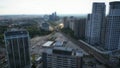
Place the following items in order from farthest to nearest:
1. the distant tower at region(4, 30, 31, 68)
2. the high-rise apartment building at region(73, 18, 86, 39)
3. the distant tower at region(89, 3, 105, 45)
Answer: the high-rise apartment building at region(73, 18, 86, 39) → the distant tower at region(89, 3, 105, 45) → the distant tower at region(4, 30, 31, 68)

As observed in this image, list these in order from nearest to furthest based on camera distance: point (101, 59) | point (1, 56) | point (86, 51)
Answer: point (101, 59) < point (1, 56) < point (86, 51)

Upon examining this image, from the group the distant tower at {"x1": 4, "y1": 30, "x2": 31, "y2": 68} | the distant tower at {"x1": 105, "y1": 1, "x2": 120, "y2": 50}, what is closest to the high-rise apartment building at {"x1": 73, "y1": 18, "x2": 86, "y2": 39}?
the distant tower at {"x1": 105, "y1": 1, "x2": 120, "y2": 50}

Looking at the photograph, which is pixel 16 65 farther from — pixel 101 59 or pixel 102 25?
pixel 102 25

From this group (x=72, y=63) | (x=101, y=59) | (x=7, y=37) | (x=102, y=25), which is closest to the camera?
(x=7, y=37)

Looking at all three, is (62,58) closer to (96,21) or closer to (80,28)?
(96,21)

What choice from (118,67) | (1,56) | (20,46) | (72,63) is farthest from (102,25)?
(1,56)

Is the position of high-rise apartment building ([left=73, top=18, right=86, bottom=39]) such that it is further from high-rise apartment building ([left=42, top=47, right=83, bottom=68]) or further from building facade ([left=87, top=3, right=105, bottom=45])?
high-rise apartment building ([left=42, top=47, right=83, bottom=68])
